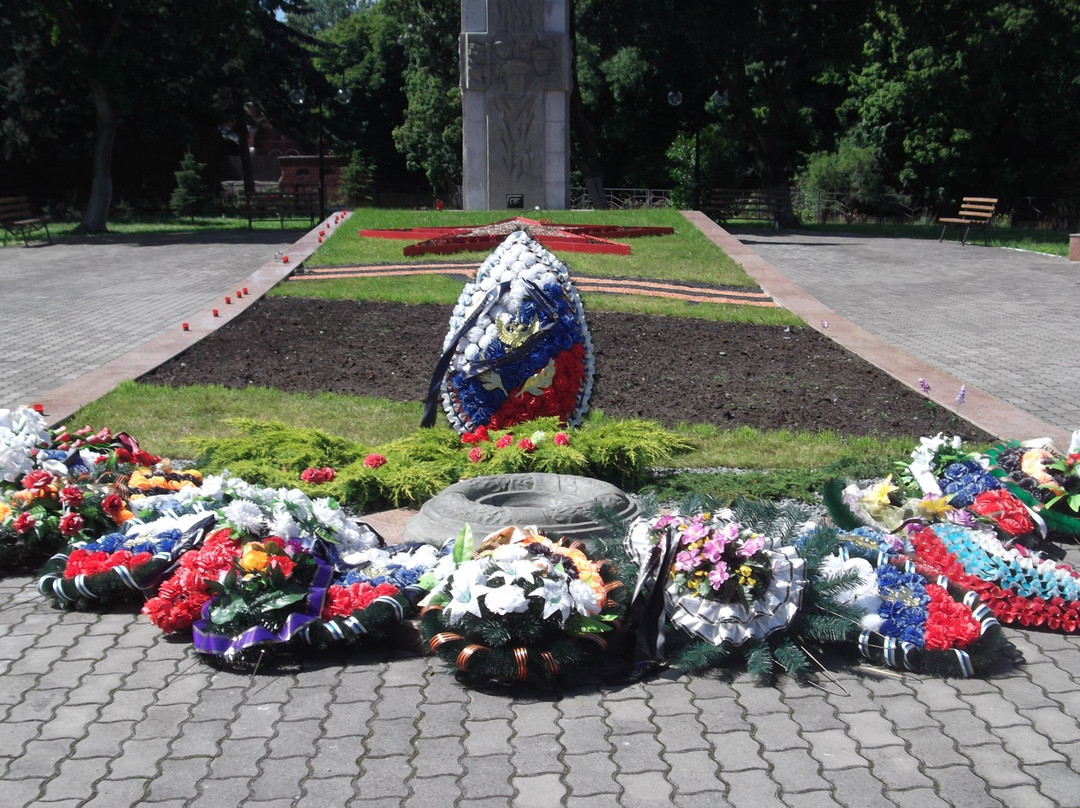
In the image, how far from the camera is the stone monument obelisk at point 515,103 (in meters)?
22.8

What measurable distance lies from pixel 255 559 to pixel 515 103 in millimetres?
20160

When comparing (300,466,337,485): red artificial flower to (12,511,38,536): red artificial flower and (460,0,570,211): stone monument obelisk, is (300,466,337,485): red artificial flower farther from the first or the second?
(460,0,570,211): stone monument obelisk

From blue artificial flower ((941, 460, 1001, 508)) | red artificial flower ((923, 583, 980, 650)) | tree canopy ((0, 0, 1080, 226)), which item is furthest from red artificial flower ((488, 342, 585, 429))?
tree canopy ((0, 0, 1080, 226))

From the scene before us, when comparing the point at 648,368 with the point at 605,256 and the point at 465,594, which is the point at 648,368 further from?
the point at 605,256

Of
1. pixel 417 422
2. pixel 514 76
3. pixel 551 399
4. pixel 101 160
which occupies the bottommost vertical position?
pixel 417 422

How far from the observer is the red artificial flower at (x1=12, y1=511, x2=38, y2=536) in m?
5.40

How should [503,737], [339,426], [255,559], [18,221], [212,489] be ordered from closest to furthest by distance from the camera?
1. [503,737]
2. [255,559]
3. [212,489]
4. [339,426]
5. [18,221]

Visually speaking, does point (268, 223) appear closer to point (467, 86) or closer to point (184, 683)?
point (467, 86)

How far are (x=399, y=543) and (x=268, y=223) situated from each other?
27.4 m

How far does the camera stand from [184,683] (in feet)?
14.0

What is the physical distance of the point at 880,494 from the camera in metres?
5.75

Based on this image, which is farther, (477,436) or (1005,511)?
(477,436)

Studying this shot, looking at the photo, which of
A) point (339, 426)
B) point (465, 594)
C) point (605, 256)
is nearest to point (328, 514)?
point (465, 594)

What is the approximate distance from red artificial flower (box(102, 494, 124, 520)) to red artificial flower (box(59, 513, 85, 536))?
0.42 ft
